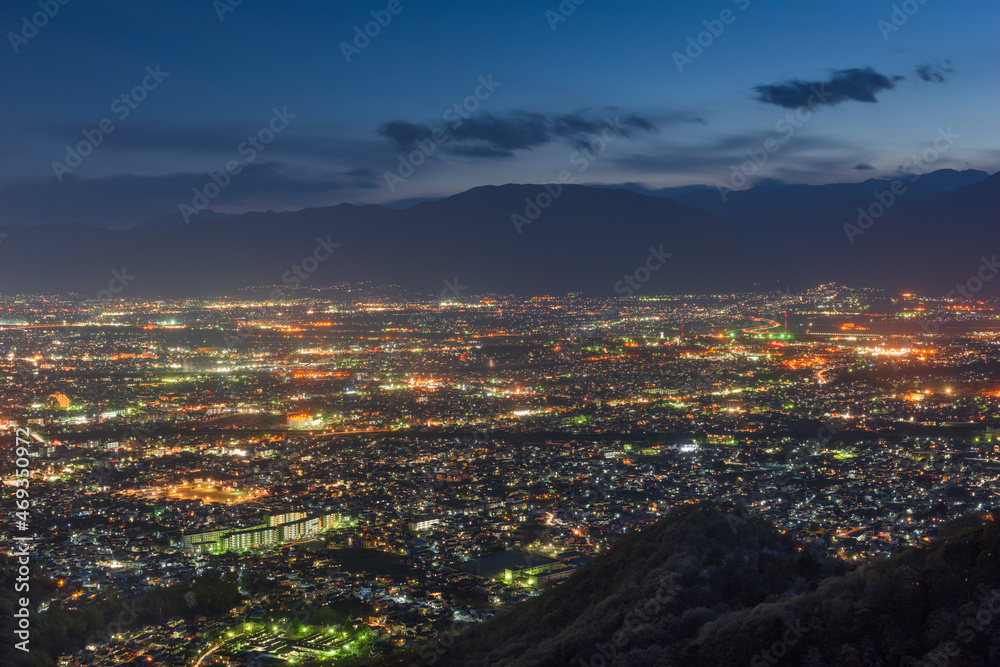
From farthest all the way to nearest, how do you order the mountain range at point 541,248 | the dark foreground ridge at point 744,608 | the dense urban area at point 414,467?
the mountain range at point 541,248
the dense urban area at point 414,467
the dark foreground ridge at point 744,608

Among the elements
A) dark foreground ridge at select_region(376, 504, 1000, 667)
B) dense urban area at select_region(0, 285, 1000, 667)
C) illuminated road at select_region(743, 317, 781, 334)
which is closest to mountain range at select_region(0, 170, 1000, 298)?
illuminated road at select_region(743, 317, 781, 334)

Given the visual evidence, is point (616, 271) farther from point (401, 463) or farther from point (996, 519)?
point (996, 519)

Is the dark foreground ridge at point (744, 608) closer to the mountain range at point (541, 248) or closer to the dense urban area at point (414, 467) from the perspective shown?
the dense urban area at point (414, 467)

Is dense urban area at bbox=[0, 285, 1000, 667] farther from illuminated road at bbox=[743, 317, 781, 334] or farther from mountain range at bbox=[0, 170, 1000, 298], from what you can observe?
mountain range at bbox=[0, 170, 1000, 298]

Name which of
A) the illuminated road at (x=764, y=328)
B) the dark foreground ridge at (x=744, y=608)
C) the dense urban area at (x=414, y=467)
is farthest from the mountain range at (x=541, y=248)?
the dark foreground ridge at (x=744, y=608)

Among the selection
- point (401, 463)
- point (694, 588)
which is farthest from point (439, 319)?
point (694, 588)

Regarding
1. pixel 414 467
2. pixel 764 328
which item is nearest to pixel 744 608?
pixel 414 467

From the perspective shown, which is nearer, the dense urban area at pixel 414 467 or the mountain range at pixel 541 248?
the dense urban area at pixel 414 467

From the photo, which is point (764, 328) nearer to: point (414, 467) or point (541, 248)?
point (414, 467)
